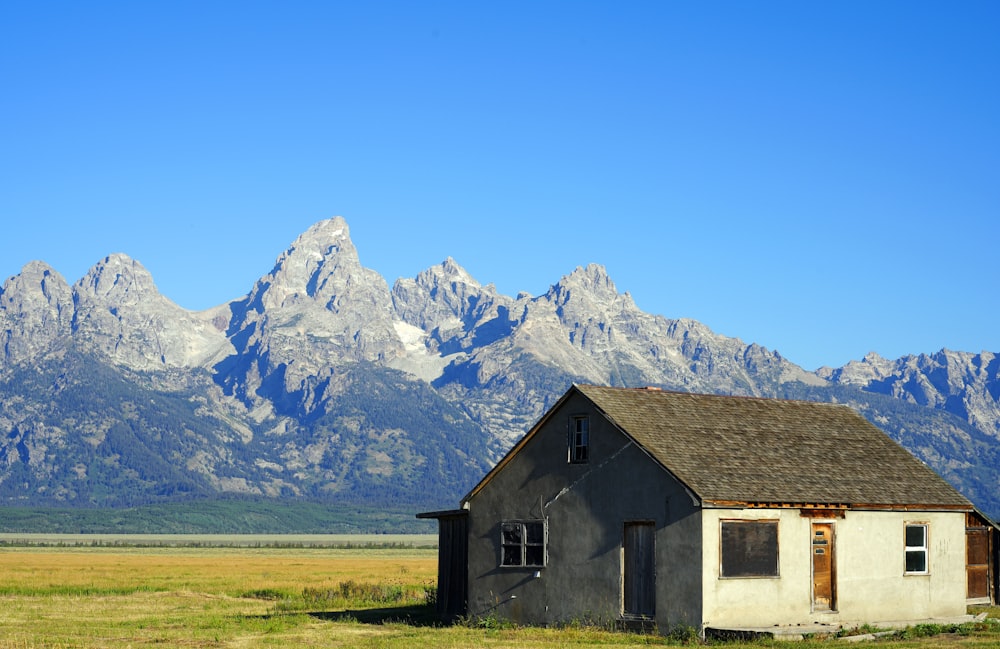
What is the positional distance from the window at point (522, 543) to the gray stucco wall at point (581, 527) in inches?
9.9

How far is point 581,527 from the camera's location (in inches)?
1641

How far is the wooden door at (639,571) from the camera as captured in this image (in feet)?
129

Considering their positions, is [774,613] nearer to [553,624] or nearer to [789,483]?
[789,483]

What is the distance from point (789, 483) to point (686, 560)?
4.41 m

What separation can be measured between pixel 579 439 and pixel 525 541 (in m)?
3.69

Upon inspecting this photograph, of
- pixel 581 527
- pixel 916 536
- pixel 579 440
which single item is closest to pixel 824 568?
pixel 916 536

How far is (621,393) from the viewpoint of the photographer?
44000mm

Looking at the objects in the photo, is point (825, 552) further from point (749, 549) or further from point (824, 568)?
point (749, 549)

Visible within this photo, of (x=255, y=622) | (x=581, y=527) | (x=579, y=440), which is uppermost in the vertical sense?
(x=579, y=440)

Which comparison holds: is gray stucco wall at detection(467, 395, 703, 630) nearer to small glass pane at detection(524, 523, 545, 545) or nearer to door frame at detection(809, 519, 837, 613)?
small glass pane at detection(524, 523, 545, 545)

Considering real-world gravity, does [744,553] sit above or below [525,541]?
below

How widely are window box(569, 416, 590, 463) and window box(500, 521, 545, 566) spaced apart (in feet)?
7.73

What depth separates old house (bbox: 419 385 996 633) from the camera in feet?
127

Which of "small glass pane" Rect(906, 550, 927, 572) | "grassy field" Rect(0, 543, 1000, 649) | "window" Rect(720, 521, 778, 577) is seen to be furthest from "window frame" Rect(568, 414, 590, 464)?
"small glass pane" Rect(906, 550, 927, 572)
